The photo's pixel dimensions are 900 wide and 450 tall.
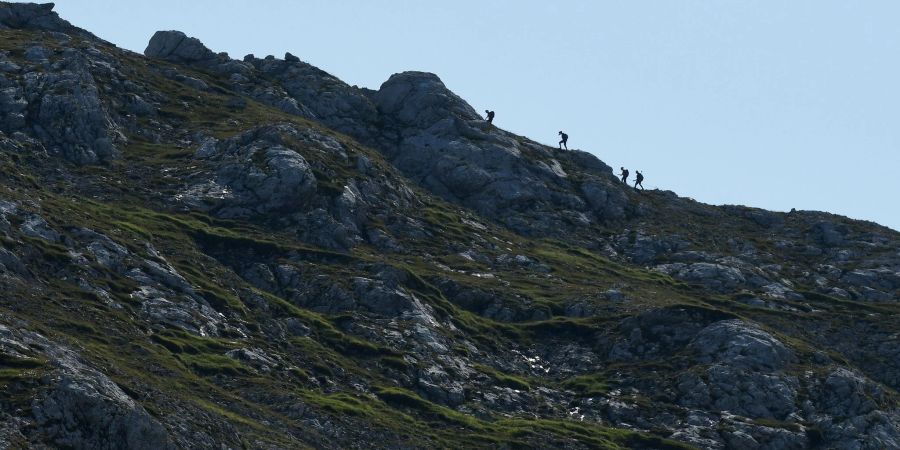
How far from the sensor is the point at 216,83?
171625mm

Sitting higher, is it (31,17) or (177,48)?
(177,48)

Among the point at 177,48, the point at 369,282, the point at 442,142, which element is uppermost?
the point at 177,48

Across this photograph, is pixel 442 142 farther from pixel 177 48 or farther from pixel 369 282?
pixel 369 282

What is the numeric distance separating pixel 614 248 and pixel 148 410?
3851 inches

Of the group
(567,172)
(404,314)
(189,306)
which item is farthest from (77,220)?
(567,172)

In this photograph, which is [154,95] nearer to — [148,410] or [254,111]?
[254,111]

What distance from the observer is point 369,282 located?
117 meters

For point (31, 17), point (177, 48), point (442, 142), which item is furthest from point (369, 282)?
point (31, 17)

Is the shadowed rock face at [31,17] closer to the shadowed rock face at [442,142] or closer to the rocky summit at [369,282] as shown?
the rocky summit at [369,282]

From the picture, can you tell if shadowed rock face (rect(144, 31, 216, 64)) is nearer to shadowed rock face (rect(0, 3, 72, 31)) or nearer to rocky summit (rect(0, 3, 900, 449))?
rocky summit (rect(0, 3, 900, 449))

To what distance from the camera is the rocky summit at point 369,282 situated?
86000mm

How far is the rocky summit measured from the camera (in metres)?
86.0

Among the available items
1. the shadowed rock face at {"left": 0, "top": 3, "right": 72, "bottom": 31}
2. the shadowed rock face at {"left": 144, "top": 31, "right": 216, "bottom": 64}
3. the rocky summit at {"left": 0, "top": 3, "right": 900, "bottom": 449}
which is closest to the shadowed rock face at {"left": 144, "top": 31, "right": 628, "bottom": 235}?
the shadowed rock face at {"left": 144, "top": 31, "right": 216, "bottom": 64}

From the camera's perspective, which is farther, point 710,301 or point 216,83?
point 216,83
